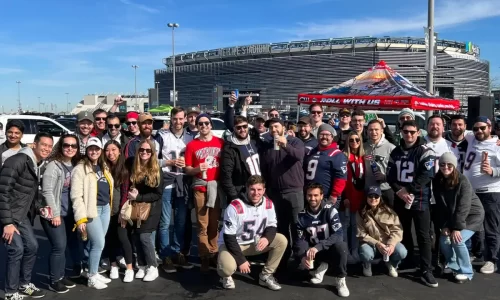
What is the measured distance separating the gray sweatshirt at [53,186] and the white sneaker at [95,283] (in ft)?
2.73

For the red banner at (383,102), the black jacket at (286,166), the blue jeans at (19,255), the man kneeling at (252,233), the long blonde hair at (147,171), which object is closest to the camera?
the blue jeans at (19,255)

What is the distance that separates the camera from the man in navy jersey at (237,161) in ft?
15.1

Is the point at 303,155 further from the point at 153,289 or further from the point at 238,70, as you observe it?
the point at 238,70

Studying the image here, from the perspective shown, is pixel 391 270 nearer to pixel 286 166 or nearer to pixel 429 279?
pixel 429 279

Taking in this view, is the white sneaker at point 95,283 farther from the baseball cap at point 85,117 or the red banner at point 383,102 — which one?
the red banner at point 383,102

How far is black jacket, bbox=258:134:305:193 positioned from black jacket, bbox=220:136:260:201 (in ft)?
0.62

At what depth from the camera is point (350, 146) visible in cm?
486

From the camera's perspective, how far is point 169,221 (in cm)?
497

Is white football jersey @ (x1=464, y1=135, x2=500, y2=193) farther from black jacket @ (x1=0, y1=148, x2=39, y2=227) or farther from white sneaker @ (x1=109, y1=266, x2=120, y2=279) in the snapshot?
black jacket @ (x1=0, y1=148, x2=39, y2=227)

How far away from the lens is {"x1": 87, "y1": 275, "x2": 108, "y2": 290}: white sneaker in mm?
4320

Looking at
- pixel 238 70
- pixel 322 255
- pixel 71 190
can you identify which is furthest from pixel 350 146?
pixel 238 70

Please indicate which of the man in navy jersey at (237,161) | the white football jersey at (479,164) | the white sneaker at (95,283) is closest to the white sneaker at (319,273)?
the man in navy jersey at (237,161)

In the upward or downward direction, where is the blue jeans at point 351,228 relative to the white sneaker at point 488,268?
upward

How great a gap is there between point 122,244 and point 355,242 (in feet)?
9.04
